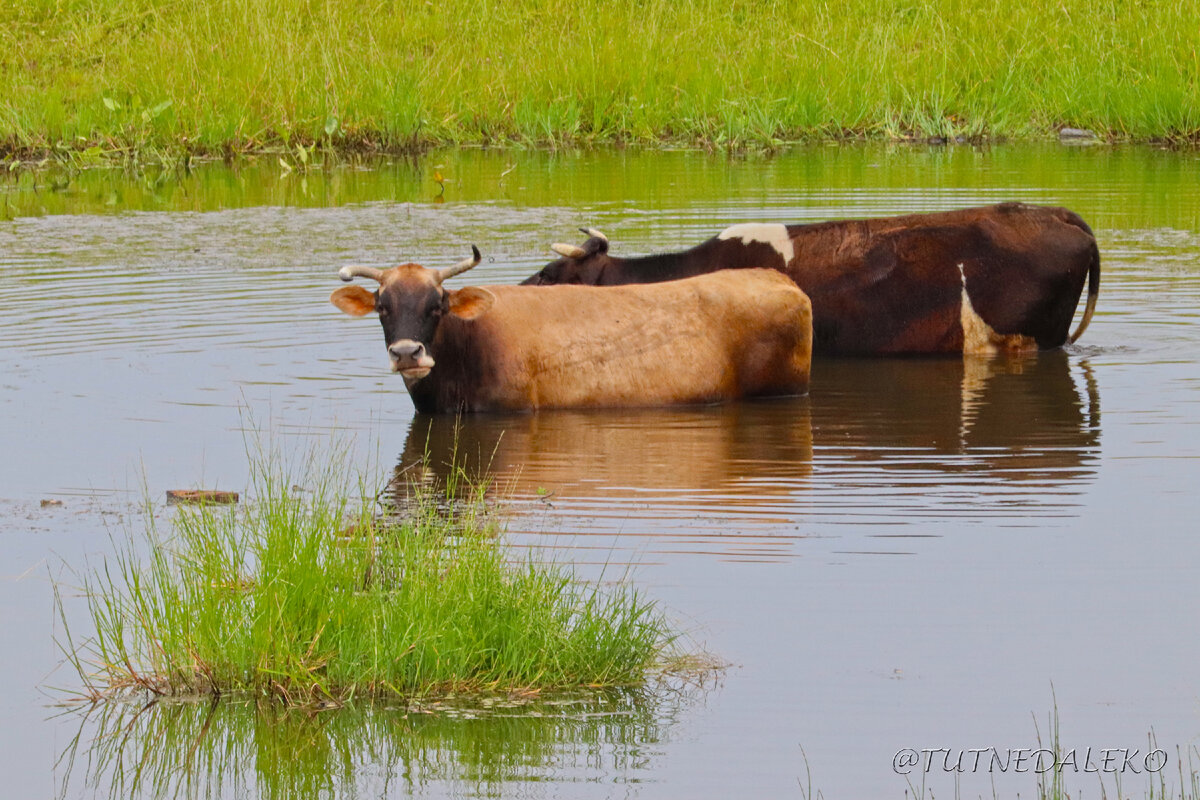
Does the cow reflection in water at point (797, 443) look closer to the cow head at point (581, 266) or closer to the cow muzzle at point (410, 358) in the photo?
the cow muzzle at point (410, 358)

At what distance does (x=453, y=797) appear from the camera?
17.1 ft

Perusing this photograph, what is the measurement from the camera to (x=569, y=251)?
499 inches

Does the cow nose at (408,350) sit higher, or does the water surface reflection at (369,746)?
the cow nose at (408,350)

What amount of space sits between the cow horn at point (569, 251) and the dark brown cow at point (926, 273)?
0.01 metres

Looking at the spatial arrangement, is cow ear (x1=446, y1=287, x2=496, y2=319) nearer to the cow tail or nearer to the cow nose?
the cow nose

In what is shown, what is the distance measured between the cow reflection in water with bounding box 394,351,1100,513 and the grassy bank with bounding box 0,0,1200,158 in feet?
43.6

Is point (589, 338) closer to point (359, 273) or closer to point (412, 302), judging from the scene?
point (412, 302)

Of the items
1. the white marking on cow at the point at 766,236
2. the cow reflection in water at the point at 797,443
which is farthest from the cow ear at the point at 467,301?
the white marking on cow at the point at 766,236

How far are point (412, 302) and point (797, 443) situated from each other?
7.63 ft

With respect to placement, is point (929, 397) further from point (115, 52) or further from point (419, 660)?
point (115, 52)

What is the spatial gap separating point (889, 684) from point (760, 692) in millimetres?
418

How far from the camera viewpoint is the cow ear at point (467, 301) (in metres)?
10.6

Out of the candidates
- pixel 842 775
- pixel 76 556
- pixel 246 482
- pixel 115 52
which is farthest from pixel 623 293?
pixel 115 52

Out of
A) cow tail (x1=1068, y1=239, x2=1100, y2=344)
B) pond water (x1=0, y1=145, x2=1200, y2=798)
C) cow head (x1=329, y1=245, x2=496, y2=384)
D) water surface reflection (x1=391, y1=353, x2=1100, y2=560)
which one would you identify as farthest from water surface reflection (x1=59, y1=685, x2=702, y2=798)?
cow tail (x1=1068, y1=239, x2=1100, y2=344)
